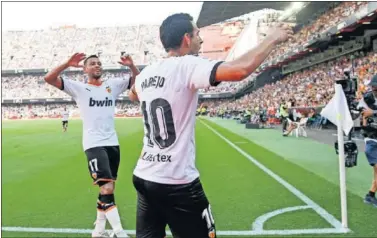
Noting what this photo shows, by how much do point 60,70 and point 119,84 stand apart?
853 mm

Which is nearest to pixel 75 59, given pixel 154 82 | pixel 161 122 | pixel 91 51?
pixel 154 82

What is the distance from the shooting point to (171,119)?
8.93 feet

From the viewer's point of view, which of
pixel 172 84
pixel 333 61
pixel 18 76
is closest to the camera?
pixel 172 84

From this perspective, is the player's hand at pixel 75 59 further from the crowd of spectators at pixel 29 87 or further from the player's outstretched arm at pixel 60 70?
the crowd of spectators at pixel 29 87

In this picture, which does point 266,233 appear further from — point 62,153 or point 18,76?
point 18,76

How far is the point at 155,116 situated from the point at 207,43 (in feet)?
316

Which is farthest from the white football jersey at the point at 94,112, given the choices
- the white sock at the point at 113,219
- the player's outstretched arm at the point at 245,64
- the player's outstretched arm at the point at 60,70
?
the player's outstretched arm at the point at 245,64

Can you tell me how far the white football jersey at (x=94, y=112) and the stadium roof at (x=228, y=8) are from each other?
39.9 m

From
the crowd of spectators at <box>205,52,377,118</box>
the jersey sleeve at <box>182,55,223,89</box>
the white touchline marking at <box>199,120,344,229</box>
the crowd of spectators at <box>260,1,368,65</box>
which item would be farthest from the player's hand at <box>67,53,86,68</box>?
the crowd of spectators at <box>260,1,368,65</box>

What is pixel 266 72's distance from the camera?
59.5 meters

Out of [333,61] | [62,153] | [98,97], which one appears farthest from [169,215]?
[333,61]

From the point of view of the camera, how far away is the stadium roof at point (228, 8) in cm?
4381

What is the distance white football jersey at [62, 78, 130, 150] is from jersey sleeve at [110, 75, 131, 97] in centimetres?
16

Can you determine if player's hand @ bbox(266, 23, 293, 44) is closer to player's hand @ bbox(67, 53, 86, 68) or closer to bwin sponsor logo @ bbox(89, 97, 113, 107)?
player's hand @ bbox(67, 53, 86, 68)
